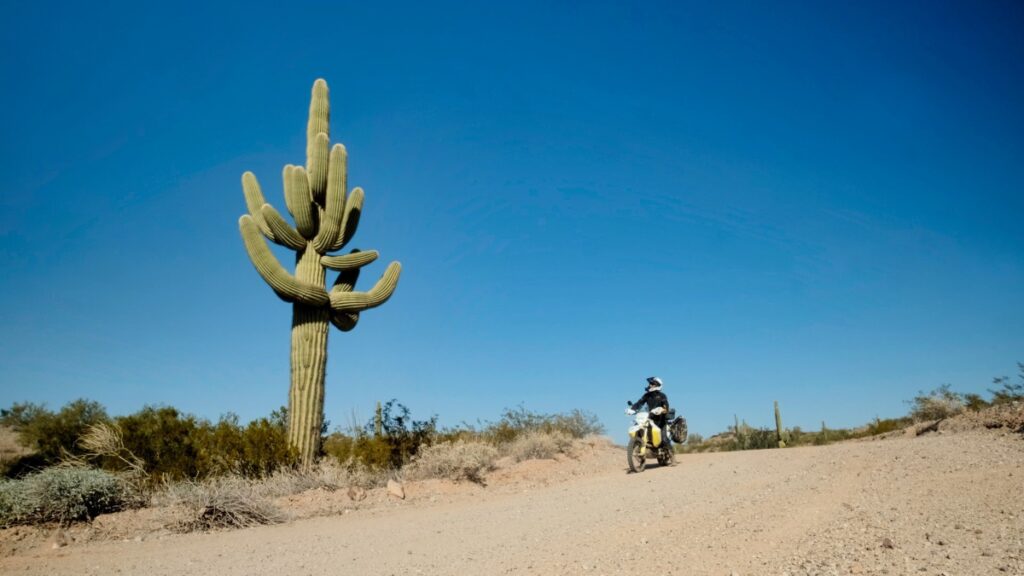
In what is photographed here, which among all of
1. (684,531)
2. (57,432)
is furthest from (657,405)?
(57,432)

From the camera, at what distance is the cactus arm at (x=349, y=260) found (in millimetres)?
14414

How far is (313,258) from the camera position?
14250 millimetres

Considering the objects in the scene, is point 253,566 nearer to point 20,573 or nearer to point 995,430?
point 20,573

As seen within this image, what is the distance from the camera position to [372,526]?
339 inches

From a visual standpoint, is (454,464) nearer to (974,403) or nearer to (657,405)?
(657,405)

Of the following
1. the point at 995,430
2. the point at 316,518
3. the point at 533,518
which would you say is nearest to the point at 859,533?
the point at 533,518

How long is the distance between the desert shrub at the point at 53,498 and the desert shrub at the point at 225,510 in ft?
4.80

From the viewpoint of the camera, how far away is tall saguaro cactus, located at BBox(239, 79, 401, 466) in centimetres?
1324

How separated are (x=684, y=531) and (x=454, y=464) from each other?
22.2ft

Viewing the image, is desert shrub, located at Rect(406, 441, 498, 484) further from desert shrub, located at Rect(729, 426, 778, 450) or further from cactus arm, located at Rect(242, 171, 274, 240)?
desert shrub, located at Rect(729, 426, 778, 450)

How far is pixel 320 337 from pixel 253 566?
7.69 meters

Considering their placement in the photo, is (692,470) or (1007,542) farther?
(692,470)

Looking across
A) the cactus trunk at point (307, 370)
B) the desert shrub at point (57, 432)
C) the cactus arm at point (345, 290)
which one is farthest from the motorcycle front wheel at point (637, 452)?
the desert shrub at point (57, 432)

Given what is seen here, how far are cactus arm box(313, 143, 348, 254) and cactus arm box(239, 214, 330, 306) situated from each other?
1.24 metres
